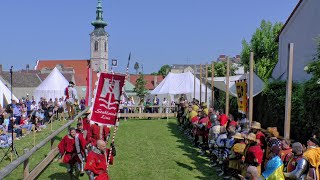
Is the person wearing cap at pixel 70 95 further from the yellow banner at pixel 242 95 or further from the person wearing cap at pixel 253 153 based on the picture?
the person wearing cap at pixel 253 153

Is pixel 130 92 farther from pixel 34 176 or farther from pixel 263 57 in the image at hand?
pixel 34 176

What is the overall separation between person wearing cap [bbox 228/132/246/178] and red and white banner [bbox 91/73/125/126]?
3275mm

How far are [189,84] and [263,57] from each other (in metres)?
11.6

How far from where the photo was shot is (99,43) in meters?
116

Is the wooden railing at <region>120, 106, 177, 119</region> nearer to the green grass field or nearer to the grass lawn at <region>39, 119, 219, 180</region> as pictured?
the grass lawn at <region>39, 119, 219, 180</region>

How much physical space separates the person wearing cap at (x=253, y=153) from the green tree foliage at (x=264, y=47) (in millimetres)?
27916

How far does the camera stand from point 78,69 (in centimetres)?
12269

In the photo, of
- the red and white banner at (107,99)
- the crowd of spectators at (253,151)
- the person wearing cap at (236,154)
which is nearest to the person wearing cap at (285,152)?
the crowd of spectators at (253,151)

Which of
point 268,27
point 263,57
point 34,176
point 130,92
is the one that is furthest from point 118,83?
point 130,92

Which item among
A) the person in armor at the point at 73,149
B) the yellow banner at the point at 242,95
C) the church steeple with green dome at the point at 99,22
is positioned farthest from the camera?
the church steeple with green dome at the point at 99,22

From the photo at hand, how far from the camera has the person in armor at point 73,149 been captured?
35.8ft

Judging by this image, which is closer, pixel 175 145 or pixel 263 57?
pixel 175 145

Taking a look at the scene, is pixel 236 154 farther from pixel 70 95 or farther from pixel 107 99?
pixel 70 95

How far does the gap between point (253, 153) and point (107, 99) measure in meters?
4.05
